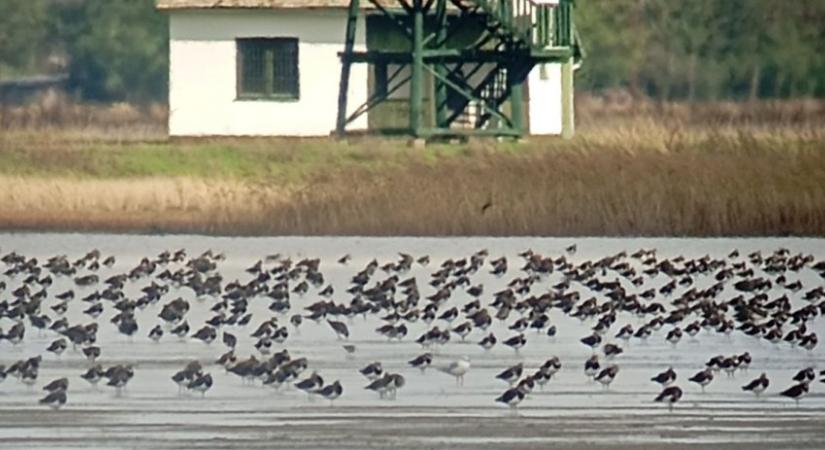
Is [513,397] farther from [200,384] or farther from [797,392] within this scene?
[200,384]

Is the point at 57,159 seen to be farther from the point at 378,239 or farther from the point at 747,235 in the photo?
the point at 747,235

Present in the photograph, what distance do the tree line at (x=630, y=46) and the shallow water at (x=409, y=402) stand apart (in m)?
26.5

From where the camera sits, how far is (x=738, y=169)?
31344 mm

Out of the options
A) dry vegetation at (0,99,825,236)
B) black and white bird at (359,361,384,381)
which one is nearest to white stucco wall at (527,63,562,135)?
dry vegetation at (0,99,825,236)

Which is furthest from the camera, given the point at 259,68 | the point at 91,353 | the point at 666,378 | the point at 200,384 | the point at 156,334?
the point at 259,68

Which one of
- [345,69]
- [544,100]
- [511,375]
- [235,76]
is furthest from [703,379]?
[544,100]

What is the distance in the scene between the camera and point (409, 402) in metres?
15.8

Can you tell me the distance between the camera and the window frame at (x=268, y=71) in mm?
43000

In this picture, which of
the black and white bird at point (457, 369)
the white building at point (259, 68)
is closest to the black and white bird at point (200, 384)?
the black and white bird at point (457, 369)

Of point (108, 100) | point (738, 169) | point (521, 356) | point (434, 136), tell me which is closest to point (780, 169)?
point (738, 169)

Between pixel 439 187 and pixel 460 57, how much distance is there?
1007 centimetres

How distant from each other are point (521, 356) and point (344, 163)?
54.1 ft

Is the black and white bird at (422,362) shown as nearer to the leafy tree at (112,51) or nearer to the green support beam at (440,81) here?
the green support beam at (440,81)

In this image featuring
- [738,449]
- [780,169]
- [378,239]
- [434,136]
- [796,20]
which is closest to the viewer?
[738,449]
